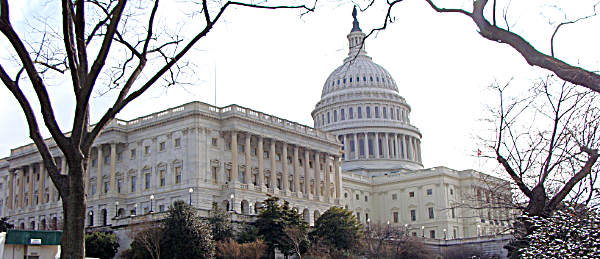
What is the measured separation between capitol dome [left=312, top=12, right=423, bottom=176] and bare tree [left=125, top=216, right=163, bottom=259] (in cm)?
7256

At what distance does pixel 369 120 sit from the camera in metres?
134

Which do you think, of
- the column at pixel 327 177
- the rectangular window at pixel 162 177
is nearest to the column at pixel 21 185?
the rectangular window at pixel 162 177

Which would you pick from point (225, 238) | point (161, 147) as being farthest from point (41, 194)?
point (225, 238)

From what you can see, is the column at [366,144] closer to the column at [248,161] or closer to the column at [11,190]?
the column at [248,161]

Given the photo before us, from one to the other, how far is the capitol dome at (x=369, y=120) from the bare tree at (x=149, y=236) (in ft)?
238

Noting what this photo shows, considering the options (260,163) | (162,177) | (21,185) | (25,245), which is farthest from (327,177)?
(25,245)

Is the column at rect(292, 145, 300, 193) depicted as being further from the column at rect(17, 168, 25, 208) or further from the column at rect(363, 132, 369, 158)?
the column at rect(363, 132, 369, 158)

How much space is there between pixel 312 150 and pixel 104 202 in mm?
26768

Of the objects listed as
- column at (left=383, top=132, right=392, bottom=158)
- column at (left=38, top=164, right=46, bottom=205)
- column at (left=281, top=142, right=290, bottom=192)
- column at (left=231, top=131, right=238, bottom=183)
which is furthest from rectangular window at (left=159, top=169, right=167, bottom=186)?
column at (left=383, top=132, right=392, bottom=158)

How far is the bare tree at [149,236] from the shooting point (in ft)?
172

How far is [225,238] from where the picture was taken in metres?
58.0

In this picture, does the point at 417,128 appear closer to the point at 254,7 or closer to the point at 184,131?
the point at 184,131

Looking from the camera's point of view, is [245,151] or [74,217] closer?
[74,217]

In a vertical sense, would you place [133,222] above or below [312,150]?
below
